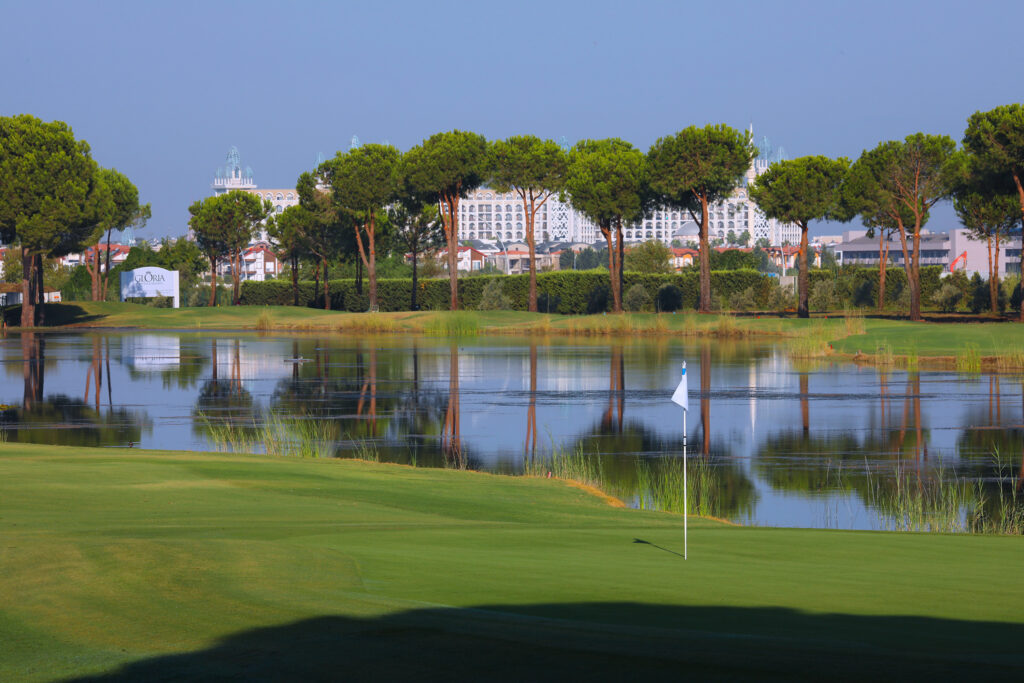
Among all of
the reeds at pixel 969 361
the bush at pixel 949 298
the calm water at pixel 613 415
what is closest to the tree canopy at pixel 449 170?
the bush at pixel 949 298

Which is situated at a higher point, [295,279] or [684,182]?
[684,182]

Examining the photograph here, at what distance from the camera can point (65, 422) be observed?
22.5 m

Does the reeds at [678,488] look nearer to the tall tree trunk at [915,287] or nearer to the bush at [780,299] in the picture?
the tall tree trunk at [915,287]

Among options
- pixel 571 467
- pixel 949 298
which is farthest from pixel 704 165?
pixel 571 467

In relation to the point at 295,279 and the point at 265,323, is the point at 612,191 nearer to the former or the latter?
the point at 265,323

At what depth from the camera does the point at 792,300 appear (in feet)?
245

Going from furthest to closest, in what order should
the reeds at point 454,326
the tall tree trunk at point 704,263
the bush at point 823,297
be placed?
the bush at point 823,297, the tall tree trunk at point 704,263, the reeds at point 454,326

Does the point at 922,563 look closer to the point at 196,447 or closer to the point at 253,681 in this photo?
the point at 253,681

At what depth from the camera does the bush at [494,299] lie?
7772 cm

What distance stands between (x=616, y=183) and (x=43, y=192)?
33.7 metres

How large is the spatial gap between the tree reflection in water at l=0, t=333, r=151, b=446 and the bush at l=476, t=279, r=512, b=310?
160 feet

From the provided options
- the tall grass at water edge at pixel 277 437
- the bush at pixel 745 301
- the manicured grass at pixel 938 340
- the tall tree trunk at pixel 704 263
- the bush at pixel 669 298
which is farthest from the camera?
the bush at pixel 745 301

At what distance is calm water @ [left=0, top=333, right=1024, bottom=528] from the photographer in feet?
51.5

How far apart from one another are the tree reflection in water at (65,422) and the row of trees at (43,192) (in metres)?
35.7
